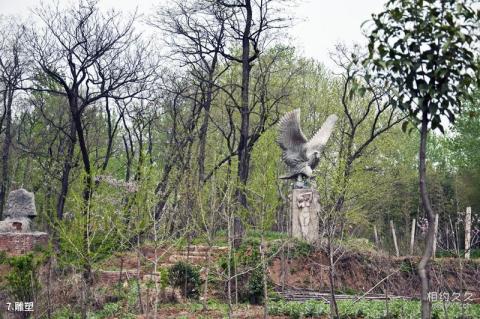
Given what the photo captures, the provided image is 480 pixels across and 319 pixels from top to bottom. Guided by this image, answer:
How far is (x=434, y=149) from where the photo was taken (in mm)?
42062

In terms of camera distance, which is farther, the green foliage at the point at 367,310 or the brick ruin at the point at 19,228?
the brick ruin at the point at 19,228

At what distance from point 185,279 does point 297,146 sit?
8373 millimetres

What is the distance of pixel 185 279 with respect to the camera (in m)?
15.4

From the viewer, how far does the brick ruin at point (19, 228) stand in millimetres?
21422

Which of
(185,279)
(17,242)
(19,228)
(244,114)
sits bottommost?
(185,279)

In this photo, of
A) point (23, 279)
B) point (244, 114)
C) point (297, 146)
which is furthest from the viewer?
point (297, 146)

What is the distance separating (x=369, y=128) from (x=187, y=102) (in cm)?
869

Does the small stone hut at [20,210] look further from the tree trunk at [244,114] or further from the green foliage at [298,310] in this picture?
the green foliage at [298,310]

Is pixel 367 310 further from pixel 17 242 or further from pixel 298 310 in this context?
pixel 17 242

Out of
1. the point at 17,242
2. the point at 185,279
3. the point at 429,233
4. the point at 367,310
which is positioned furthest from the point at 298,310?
the point at 17,242

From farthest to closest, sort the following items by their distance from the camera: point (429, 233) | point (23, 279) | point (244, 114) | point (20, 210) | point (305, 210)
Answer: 1. point (20, 210)
2. point (305, 210)
3. point (244, 114)
4. point (23, 279)
5. point (429, 233)

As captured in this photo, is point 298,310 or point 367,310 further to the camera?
point 367,310

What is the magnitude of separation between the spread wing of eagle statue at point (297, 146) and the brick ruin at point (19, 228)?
8.55 meters

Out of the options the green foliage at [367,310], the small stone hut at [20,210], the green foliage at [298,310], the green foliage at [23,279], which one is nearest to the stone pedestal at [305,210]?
the green foliage at [367,310]
